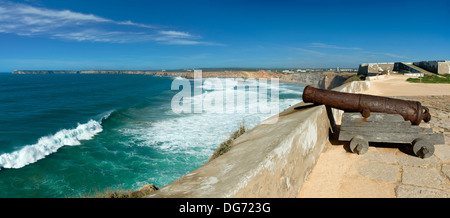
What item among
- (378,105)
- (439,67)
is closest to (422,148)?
(378,105)

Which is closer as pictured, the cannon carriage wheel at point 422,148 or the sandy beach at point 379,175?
the sandy beach at point 379,175

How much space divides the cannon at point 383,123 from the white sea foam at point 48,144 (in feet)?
34.0

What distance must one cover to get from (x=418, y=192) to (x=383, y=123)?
1216 millimetres

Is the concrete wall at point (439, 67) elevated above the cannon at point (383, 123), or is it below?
above

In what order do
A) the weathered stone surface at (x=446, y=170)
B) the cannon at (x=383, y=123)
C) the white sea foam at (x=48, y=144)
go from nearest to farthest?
the weathered stone surface at (x=446, y=170) → the cannon at (x=383, y=123) → the white sea foam at (x=48, y=144)

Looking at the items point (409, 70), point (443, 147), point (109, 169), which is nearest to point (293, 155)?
point (443, 147)

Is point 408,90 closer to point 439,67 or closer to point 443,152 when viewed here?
point 443,152

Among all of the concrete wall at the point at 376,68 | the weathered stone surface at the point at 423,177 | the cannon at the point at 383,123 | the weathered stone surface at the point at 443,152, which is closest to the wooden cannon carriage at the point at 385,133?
the cannon at the point at 383,123

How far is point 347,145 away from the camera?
385 cm

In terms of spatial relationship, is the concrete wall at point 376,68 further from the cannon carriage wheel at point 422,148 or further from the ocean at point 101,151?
the cannon carriage wheel at point 422,148

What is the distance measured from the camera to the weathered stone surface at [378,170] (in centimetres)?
277

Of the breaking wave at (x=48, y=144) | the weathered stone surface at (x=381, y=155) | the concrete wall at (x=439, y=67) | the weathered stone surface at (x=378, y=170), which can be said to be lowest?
the breaking wave at (x=48, y=144)
